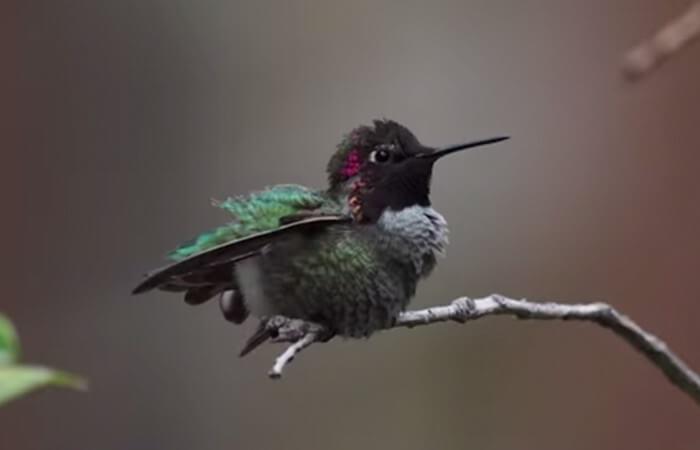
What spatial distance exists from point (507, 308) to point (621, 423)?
1937mm

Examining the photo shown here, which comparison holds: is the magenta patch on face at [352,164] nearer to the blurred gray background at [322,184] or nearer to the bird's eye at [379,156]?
the bird's eye at [379,156]

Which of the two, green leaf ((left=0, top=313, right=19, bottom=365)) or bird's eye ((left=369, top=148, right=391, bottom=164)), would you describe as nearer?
green leaf ((left=0, top=313, right=19, bottom=365))

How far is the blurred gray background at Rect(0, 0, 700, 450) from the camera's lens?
2449 millimetres

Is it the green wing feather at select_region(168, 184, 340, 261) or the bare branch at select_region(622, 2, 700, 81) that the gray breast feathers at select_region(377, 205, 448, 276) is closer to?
the green wing feather at select_region(168, 184, 340, 261)

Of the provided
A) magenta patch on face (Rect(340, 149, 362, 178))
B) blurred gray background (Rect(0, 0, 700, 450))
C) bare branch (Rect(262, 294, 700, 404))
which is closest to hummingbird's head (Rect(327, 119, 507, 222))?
magenta patch on face (Rect(340, 149, 362, 178))

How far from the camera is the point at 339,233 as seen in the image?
106cm

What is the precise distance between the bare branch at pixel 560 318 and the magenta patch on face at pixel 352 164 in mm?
164

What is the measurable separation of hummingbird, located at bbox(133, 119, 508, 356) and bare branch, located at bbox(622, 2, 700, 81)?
21 cm

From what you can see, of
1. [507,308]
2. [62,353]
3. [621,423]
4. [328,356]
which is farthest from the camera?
[621,423]

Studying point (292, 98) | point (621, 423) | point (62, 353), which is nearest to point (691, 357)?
point (621, 423)

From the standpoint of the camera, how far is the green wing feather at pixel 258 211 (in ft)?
3.11

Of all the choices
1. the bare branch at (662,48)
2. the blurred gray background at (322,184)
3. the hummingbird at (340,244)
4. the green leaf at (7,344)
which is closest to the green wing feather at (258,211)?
the hummingbird at (340,244)

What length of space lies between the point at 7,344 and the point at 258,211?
0.69 m

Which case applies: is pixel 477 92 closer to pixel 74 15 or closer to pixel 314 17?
pixel 314 17
